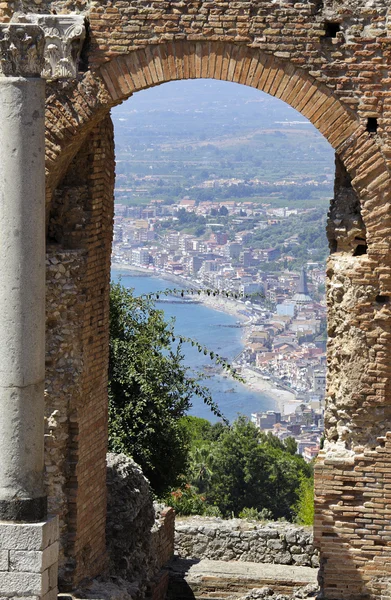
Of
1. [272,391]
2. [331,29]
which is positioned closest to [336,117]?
[331,29]

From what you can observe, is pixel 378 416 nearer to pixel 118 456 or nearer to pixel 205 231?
pixel 118 456

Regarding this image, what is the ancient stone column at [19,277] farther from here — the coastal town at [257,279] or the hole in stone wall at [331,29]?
the coastal town at [257,279]

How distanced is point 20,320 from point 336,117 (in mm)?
3630

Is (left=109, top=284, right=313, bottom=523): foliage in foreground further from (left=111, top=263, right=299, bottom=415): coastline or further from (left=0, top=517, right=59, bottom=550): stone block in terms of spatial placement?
(left=111, top=263, right=299, bottom=415): coastline

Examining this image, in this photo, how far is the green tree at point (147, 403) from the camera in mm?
20031

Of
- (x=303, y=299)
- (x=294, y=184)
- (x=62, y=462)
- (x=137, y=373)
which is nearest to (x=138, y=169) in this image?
(x=294, y=184)

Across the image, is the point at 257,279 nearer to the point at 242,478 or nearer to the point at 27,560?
the point at 242,478

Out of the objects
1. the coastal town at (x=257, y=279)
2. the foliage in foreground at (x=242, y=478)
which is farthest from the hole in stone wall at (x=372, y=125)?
the coastal town at (x=257, y=279)

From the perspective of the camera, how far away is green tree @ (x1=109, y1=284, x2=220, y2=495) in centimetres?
2003

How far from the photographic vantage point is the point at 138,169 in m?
105

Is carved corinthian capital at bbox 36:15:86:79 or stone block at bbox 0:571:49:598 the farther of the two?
carved corinthian capital at bbox 36:15:86:79

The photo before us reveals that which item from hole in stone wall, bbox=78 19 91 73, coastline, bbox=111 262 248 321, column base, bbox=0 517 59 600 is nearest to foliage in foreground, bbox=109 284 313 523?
hole in stone wall, bbox=78 19 91 73

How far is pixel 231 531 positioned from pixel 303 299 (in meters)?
52.1

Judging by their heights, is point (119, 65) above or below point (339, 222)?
above
